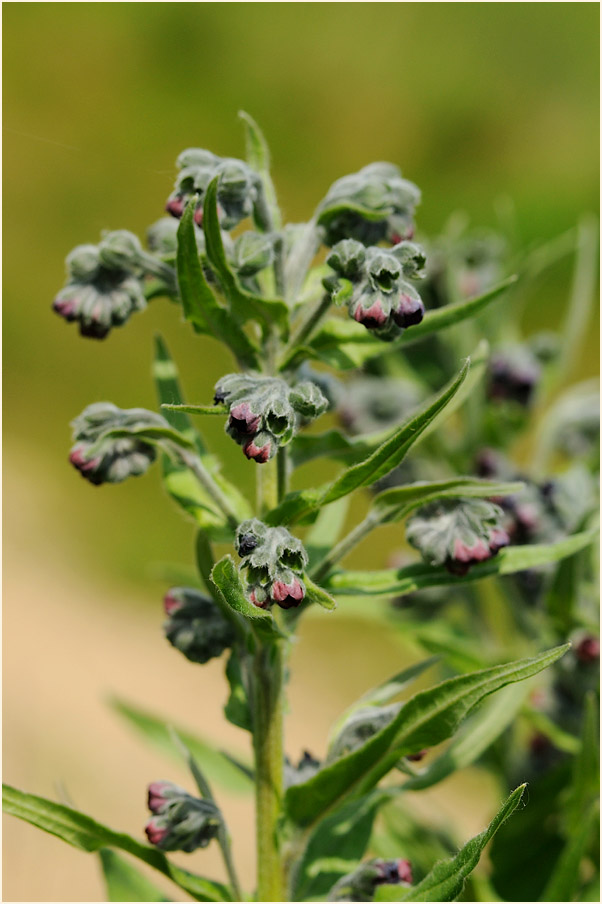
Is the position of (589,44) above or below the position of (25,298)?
above

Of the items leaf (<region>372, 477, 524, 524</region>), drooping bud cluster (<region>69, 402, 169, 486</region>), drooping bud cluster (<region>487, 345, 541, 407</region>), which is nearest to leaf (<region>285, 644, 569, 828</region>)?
leaf (<region>372, 477, 524, 524</region>)

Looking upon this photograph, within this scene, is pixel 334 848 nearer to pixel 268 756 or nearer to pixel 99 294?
pixel 268 756

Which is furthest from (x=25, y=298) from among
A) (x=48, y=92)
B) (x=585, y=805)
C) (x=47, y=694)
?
(x=585, y=805)

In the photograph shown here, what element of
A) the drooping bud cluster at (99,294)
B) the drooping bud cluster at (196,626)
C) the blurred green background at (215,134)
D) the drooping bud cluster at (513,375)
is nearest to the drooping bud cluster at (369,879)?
the drooping bud cluster at (196,626)

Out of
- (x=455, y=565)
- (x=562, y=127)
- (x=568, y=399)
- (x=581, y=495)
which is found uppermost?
(x=562, y=127)

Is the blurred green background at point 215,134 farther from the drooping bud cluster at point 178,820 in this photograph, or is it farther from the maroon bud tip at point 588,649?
the drooping bud cluster at point 178,820

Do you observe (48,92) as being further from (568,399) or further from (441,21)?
(568,399)
